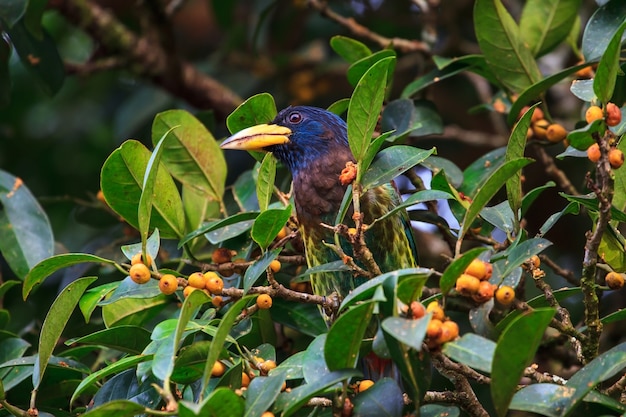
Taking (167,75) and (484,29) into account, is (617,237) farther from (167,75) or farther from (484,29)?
(167,75)

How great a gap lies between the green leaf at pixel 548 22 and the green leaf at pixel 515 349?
1.40 metres

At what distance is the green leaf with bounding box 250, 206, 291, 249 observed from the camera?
6.07 ft

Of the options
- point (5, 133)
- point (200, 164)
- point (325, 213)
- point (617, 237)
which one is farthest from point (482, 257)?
point (5, 133)

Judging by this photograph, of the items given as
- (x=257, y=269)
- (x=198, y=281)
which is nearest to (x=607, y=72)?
(x=257, y=269)

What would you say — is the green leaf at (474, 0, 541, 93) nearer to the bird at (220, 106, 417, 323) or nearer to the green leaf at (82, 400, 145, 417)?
the bird at (220, 106, 417, 323)

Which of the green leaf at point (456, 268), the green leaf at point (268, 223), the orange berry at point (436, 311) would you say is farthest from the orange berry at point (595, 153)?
the green leaf at point (268, 223)

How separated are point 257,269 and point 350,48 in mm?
1047

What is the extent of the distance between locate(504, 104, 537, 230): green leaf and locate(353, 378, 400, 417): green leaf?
0.52m

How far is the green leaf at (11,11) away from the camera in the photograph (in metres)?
2.63

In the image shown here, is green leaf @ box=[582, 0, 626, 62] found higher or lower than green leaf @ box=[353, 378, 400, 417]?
higher

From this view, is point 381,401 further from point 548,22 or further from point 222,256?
point 548,22

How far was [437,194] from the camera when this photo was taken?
1814 mm

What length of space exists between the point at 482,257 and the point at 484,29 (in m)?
0.94

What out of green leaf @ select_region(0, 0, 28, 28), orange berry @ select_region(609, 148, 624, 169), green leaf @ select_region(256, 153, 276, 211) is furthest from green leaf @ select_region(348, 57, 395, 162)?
green leaf @ select_region(0, 0, 28, 28)
